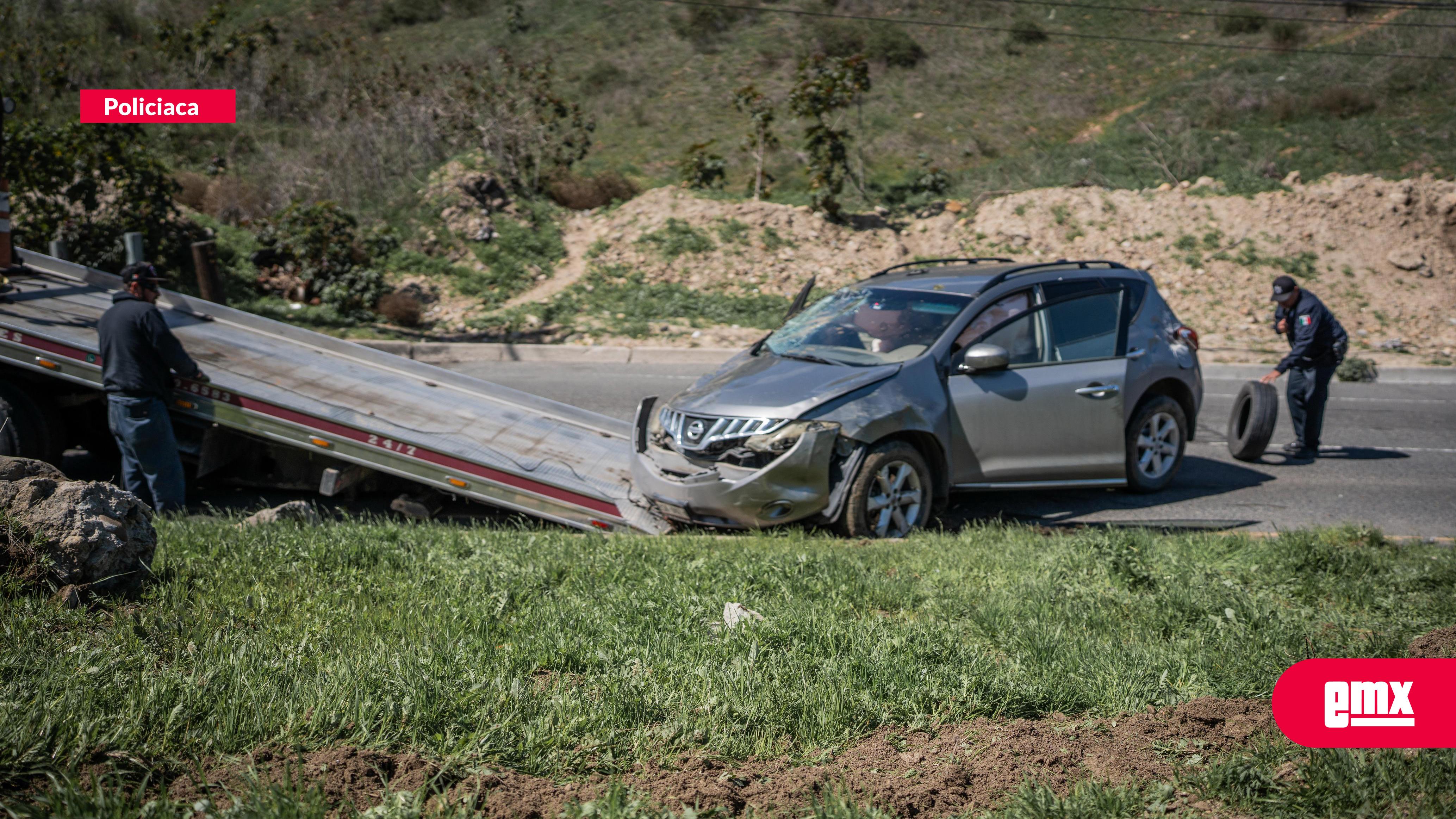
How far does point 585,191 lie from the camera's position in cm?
2241

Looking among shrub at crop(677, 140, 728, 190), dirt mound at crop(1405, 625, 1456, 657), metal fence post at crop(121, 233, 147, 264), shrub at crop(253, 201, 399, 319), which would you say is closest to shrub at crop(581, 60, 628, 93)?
shrub at crop(677, 140, 728, 190)

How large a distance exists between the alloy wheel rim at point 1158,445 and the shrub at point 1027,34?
39.1 m

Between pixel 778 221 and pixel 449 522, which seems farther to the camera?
pixel 778 221

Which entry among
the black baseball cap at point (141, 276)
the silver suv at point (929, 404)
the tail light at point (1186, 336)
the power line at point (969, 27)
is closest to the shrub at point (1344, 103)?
the power line at point (969, 27)

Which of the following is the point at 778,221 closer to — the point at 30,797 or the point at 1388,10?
the point at 30,797

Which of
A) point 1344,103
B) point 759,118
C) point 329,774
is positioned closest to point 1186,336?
point 329,774

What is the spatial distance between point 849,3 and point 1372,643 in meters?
45.9

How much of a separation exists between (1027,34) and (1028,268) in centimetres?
4005

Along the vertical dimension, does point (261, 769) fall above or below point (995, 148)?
below

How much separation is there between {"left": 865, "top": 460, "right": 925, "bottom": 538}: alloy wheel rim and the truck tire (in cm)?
564

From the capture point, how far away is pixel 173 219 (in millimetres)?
17297

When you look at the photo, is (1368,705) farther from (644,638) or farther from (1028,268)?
(1028,268)

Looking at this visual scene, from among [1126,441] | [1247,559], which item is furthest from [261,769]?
[1126,441]

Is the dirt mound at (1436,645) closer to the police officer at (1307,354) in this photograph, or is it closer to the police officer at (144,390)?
the police officer at (1307,354)
